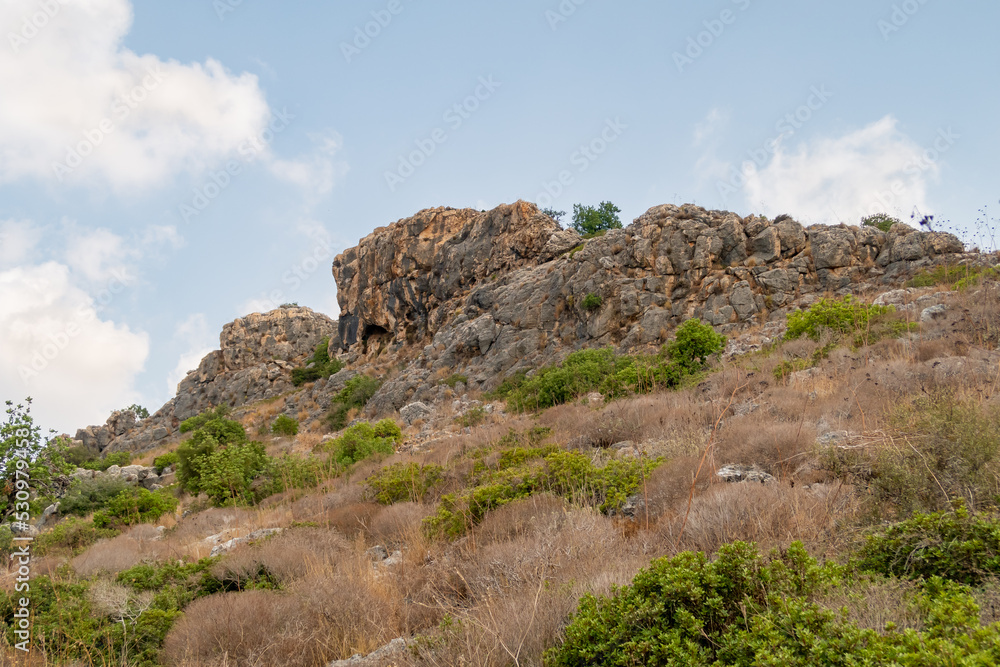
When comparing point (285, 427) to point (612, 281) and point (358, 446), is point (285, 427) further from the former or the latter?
point (612, 281)

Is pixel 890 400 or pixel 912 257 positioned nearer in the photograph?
pixel 890 400

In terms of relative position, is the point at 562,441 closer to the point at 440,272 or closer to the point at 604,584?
the point at 604,584

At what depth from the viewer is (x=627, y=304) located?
21344mm

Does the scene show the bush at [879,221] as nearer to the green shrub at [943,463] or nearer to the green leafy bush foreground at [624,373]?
the green leafy bush foreground at [624,373]

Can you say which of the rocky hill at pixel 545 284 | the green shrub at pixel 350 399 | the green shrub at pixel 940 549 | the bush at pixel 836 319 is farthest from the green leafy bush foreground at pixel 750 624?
the green shrub at pixel 350 399

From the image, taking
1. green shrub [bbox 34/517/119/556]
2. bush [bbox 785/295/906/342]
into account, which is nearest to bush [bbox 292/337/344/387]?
green shrub [bbox 34/517/119/556]

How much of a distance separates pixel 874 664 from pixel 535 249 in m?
29.7

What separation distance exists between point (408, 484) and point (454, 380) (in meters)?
16.3

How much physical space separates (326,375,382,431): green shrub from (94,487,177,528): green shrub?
1256 cm

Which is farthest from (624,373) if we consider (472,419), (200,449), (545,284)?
(545,284)

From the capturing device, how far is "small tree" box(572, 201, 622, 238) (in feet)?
124

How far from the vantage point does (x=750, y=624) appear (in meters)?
2.14

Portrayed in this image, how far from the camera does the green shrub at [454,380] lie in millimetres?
23516

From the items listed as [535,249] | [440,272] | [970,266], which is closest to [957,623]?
[970,266]
